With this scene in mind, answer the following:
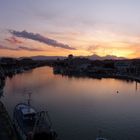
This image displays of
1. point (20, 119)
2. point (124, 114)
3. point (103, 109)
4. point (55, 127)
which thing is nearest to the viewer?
point (20, 119)

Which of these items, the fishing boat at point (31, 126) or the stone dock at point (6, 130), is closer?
the fishing boat at point (31, 126)

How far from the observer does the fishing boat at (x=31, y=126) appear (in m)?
20.5

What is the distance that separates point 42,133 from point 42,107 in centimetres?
1674

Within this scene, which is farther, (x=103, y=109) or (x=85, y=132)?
(x=103, y=109)

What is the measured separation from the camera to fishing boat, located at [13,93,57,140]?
20.5m

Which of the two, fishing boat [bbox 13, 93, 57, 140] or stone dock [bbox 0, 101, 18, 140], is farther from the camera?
stone dock [bbox 0, 101, 18, 140]

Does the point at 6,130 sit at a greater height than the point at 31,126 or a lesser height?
lesser

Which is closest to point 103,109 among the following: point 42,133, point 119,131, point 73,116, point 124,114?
point 124,114

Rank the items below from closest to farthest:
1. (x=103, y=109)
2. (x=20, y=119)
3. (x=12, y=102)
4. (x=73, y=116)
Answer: (x=20, y=119) → (x=73, y=116) → (x=103, y=109) → (x=12, y=102)

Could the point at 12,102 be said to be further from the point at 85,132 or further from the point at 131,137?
the point at 131,137

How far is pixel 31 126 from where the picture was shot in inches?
905

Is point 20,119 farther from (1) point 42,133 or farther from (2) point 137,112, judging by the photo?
(2) point 137,112

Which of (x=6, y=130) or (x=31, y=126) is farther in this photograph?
(x=31, y=126)

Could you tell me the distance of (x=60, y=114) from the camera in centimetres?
3269
